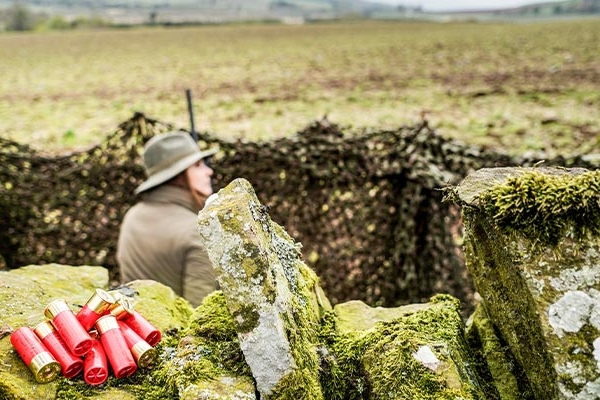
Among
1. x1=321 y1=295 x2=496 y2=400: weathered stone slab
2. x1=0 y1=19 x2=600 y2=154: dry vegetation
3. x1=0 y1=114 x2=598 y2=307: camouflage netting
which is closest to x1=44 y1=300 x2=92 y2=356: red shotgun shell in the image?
x1=321 y1=295 x2=496 y2=400: weathered stone slab

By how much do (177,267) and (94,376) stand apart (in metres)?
2.30

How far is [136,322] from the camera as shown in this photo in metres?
2.49

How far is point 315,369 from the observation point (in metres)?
2.25

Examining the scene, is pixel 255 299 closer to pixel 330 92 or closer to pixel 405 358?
pixel 405 358

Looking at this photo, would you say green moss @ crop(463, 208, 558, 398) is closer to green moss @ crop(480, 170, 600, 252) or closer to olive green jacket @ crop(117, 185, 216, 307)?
green moss @ crop(480, 170, 600, 252)

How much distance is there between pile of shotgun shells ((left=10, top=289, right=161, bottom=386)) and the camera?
2.25m

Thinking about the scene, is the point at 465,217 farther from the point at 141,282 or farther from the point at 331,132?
the point at 331,132

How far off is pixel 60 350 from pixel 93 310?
20cm

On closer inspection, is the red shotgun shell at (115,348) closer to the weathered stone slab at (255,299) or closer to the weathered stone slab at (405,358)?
the weathered stone slab at (255,299)

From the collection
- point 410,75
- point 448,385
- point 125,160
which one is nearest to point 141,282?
point 448,385

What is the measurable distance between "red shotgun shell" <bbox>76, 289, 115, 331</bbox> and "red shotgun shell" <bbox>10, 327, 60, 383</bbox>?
0.18m

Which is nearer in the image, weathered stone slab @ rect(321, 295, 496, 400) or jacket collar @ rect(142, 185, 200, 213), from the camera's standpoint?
weathered stone slab @ rect(321, 295, 496, 400)

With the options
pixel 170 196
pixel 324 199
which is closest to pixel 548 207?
pixel 170 196

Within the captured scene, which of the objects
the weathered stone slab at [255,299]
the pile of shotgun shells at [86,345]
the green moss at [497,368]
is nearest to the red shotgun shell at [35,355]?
the pile of shotgun shells at [86,345]
